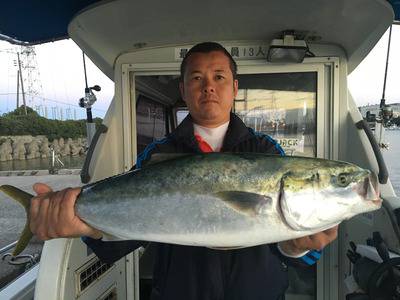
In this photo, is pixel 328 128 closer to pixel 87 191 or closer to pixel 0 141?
pixel 87 191

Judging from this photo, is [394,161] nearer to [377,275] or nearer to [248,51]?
[248,51]

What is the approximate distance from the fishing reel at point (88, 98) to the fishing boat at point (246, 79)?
23 centimetres

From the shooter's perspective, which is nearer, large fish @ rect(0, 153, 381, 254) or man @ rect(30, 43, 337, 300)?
large fish @ rect(0, 153, 381, 254)

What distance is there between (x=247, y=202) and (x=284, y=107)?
Result: 2.78 metres

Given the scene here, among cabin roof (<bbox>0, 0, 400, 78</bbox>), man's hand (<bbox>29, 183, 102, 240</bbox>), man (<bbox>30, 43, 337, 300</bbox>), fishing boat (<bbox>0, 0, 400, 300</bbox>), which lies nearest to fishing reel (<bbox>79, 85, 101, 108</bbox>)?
fishing boat (<bbox>0, 0, 400, 300</bbox>)

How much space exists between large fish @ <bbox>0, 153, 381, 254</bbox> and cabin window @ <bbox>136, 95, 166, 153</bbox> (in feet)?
8.70

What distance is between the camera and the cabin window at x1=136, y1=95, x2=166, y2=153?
4445 millimetres

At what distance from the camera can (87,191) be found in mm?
1781

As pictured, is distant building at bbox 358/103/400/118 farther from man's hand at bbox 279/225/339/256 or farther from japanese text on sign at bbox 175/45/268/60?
man's hand at bbox 279/225/339/256

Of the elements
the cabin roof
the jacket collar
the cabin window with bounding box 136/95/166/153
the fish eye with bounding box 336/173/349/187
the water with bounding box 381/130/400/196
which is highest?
the cabin roof

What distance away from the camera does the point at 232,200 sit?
5.08ft

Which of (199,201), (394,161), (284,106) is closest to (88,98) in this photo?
(284,106)

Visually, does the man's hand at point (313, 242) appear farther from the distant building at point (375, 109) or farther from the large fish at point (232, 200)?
the distant building at point (375, 109)

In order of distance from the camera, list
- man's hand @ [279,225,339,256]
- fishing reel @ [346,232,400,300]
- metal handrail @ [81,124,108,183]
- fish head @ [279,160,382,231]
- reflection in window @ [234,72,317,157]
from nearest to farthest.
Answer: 1. fish head @ [279,160,382,231]
2. man's hand @ [279,225,339,256]
3. fishing reel @ [346,232,400,300]
4. metal handrail @ [81,124,108,183]
5. reflection in window @ [234,72,317,157]
